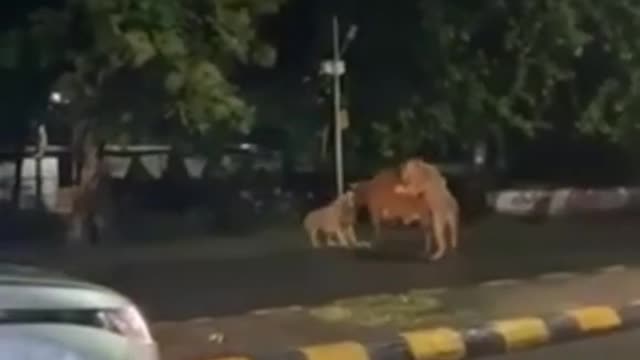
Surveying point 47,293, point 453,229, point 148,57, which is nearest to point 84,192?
point 148,57

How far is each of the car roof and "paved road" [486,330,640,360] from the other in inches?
240

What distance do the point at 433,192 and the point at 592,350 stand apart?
16.4 feet

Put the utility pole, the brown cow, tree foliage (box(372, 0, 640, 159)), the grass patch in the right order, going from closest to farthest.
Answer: the grass patch < the brown cow < tree foliage (box(372, 0, 640, 159)) < the utility pole

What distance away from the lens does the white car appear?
488 centimetres

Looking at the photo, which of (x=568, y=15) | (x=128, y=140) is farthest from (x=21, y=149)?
(x=568, y=15)

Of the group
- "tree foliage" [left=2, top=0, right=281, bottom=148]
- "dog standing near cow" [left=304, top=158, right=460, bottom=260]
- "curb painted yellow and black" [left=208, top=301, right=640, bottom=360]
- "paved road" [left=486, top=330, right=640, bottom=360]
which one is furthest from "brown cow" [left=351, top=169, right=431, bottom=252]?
"paved road" [left=486, top=330, right=640, bottom=360]

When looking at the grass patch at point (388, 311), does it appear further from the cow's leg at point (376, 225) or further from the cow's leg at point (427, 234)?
the cow's leg at point (376, 225)

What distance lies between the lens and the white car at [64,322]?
4875mm

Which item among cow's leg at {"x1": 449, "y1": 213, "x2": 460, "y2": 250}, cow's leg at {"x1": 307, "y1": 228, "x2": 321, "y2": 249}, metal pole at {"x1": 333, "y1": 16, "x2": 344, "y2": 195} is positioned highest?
metal pole at {"x1": 333, "y1": 16, "x2": 344, "y2": 195}

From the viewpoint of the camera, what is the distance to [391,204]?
16.7 metres

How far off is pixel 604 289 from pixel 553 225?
6.86m

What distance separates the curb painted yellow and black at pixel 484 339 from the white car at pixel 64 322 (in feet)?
15.0

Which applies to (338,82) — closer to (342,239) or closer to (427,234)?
(342,239)

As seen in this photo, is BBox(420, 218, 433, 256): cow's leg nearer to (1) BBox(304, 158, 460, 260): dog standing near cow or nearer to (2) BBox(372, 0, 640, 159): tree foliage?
(1) BBox(304, 158, 460, 260): dog standing near cow
